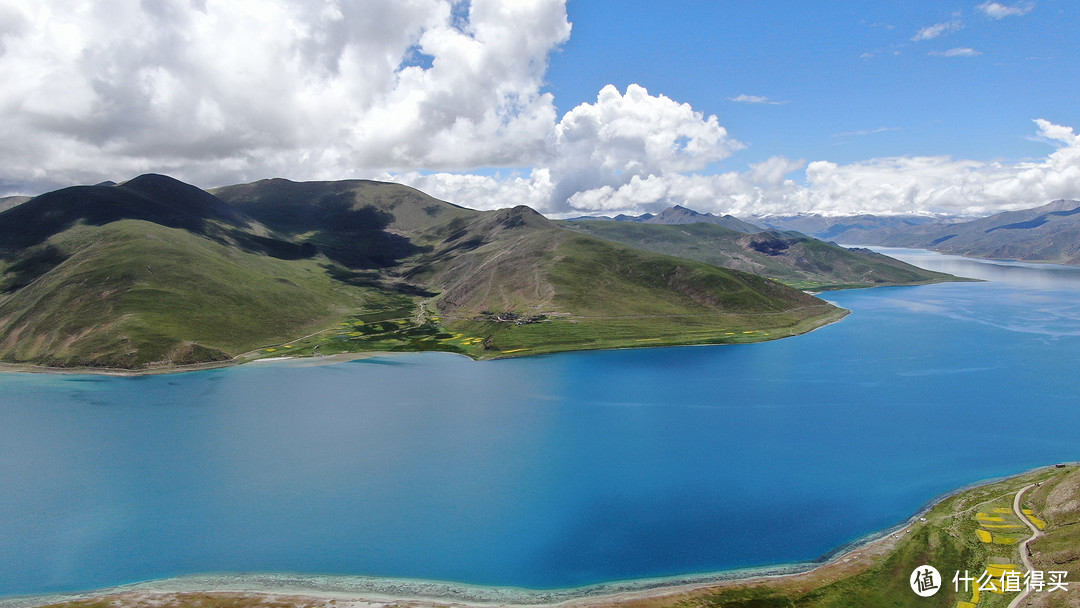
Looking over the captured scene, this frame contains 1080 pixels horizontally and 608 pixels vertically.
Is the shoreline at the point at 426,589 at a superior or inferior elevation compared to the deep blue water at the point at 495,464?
inferior

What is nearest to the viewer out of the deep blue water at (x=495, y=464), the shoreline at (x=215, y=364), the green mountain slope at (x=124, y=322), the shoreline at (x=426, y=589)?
the shoreline at (x=426, y=589)

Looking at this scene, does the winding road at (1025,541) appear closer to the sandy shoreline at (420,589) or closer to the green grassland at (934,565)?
the green grassland at (934,565)

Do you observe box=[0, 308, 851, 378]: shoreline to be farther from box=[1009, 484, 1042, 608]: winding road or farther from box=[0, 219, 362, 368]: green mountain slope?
box=[1009, 484, 1042, 608]: winding road

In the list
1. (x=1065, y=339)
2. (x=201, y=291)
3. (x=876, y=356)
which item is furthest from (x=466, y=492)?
(x=1065, y=339)

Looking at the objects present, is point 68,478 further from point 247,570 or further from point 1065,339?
point 1065,339

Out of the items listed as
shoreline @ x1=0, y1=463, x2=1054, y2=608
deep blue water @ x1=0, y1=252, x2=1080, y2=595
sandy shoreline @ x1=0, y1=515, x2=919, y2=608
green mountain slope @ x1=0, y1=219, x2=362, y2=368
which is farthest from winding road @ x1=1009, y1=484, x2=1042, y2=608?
green mountain slope @ x1=0, y1=219, x2=362, y2=368

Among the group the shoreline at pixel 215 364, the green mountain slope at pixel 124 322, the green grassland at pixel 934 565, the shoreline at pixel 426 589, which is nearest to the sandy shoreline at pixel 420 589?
the shoreline at pixel 426 589

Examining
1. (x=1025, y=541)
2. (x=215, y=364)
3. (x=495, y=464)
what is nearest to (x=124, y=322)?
(x=215, y=364)
